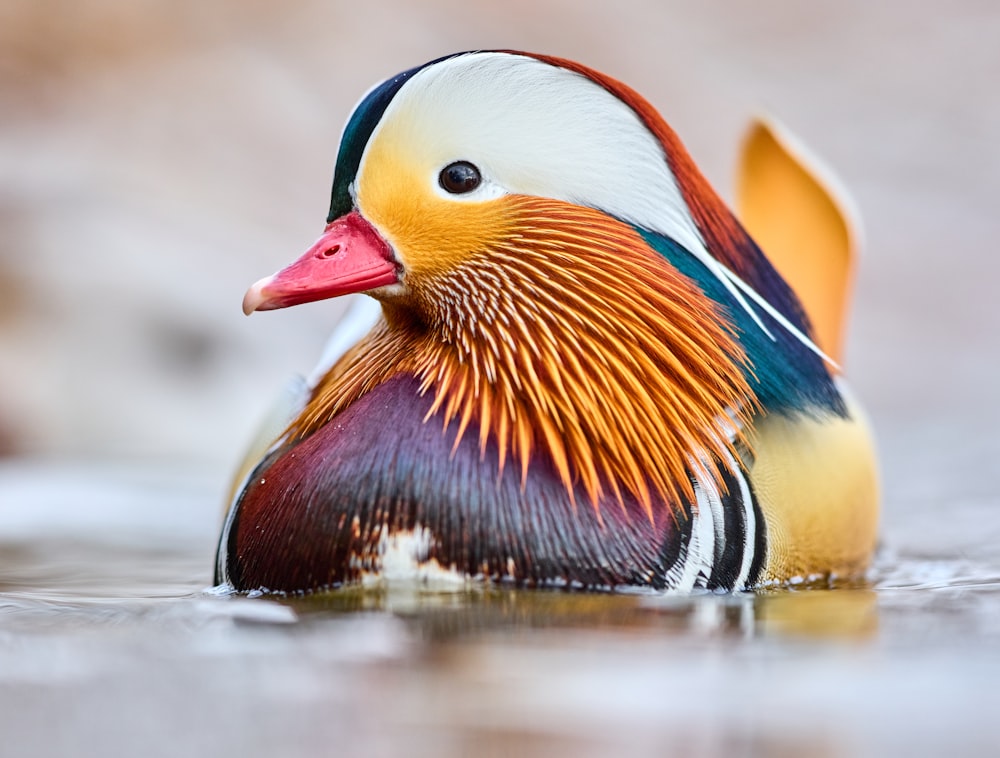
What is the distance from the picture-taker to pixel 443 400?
1.82m

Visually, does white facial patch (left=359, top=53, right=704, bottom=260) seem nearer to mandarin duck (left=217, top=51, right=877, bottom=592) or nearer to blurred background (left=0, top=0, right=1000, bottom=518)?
mandarin duck (left=217, top=51, right=877, bottom=592)

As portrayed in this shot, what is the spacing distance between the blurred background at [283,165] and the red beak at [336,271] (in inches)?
86.8

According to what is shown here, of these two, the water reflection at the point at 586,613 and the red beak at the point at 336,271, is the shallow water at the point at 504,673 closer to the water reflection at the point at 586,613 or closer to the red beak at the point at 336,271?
the water reflection at the point at 586,613

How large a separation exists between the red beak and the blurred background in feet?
7.23

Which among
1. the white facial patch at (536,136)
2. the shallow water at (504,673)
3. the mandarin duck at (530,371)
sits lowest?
the shallow water at (504,673)

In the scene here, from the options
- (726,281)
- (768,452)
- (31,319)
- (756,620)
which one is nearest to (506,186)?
(726,281)

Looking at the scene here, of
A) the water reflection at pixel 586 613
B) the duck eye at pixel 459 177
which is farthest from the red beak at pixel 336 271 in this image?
the water reflection at pixel 586 613

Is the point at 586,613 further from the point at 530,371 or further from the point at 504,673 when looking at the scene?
the point at 530,371

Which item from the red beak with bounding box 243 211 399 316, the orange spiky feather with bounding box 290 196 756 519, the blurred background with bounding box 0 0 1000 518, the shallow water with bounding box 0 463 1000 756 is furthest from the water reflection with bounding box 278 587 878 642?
the blurred background with bounding box 0 0 1000 518

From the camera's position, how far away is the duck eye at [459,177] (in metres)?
1.79

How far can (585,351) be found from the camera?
6.03 feet

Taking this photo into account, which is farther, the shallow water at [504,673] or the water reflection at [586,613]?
the water reflection at [586,613]

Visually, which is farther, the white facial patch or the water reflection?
the white facial patch

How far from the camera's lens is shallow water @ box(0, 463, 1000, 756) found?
4.14 feet
